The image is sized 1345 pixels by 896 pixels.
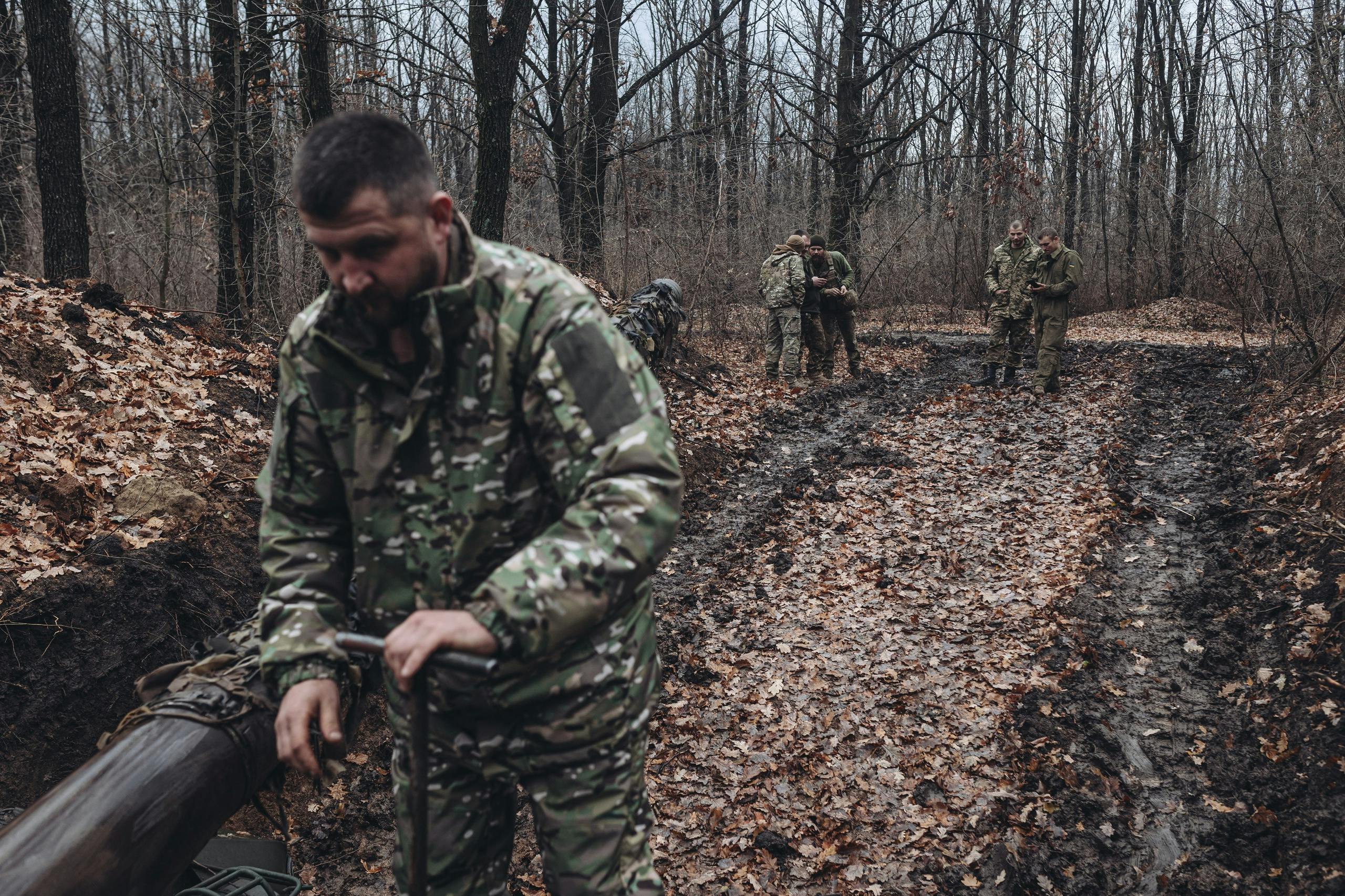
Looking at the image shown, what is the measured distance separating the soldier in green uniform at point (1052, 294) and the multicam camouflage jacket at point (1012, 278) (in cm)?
13

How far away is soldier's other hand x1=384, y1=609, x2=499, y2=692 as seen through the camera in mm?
1646

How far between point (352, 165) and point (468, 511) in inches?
28.6

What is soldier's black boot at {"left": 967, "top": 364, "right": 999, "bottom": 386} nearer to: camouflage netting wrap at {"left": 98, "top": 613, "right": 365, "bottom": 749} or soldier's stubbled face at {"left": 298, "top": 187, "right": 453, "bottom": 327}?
camouflage netting wrap at {"left": 98, "top": 613, "right": 365, "bottom": 749}

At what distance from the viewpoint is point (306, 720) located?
1904 millimetres

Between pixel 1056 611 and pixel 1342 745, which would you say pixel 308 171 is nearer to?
pixel 1342 745

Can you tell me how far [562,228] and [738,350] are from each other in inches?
149

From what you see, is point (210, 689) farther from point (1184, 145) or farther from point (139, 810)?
point (1184, 145)

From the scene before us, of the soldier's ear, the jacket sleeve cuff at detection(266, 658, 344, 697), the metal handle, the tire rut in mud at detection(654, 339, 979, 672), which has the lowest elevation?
the tire rut in mud at detection(654, 339, 979, 672)

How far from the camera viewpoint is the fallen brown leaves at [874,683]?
13.9 ft

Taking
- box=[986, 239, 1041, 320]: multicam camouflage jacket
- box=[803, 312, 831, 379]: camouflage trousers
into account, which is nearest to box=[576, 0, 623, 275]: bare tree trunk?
box=[803, 312, 831, 379]: camouflage trousers

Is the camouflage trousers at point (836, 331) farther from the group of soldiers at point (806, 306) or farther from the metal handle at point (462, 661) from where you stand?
the metal handle at point (462, 661)

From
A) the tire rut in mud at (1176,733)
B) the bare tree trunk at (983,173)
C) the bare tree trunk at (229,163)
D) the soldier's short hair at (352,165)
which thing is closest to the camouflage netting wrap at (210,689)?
the soldier's short hair at (352,165)

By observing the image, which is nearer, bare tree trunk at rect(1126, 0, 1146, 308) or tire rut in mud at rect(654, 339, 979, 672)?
tire rut in mud at rect(654, 339, 979, 672)

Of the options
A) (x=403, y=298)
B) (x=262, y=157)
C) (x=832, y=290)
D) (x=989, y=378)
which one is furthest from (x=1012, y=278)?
(x=403, y=298)
